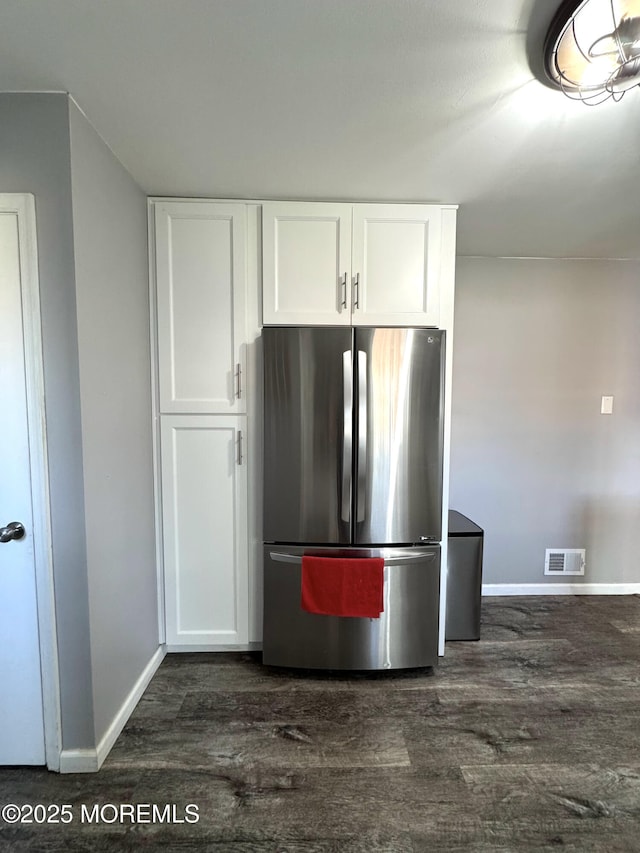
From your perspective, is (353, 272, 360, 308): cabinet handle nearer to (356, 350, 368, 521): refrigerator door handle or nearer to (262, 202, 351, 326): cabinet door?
(262, 202, 351, 326): cabinet door

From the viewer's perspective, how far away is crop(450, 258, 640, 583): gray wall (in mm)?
2686

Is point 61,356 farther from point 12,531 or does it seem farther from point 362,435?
point 362,435

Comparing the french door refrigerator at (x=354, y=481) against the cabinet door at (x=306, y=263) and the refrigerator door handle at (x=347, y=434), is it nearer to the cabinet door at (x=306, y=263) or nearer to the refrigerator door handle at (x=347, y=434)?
the refrigerator door handle at (x=347, y=434)

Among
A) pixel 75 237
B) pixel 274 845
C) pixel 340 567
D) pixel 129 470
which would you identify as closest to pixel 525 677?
pixel 340 567

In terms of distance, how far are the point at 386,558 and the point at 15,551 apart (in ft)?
4.84

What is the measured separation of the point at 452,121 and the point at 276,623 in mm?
2204

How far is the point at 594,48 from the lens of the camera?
108cm

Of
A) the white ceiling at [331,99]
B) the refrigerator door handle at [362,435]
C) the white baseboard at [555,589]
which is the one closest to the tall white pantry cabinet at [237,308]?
the white ceiling at [331,99]

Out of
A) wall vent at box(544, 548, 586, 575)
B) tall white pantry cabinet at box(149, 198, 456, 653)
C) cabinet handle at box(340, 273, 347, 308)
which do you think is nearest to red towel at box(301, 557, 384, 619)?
tall white pantry cabinet at box(149, 198, 456, 653)

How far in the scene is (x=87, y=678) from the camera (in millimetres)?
1425

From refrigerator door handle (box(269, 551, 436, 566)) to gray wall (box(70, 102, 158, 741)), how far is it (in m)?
0.62

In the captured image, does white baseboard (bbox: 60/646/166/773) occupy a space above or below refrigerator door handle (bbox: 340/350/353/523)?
below

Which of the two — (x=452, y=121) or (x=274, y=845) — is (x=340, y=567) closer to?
(x=274, y=845)

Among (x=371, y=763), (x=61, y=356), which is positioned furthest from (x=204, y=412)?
(x=371, y=763)
